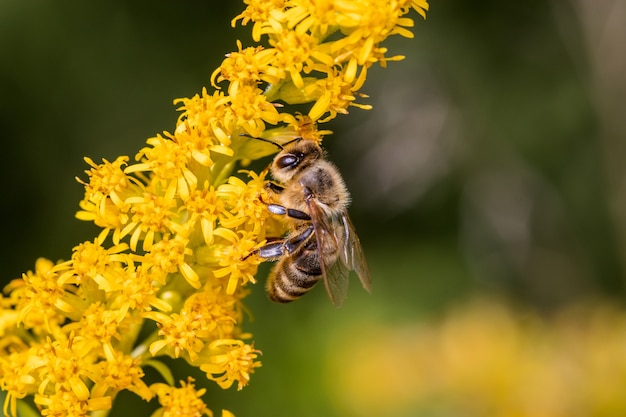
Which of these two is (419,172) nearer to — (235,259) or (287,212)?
(287,212)

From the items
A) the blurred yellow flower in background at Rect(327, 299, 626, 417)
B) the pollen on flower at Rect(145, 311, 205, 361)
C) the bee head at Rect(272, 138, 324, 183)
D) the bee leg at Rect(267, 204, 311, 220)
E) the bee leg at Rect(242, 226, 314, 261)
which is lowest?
the blurred yellow flower in background at Rect(327, 299, 626, 417)

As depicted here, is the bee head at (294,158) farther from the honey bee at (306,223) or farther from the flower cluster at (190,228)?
the flower cluster at (190,228)

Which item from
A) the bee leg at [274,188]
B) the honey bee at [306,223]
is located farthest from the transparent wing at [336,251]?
the bee leg at [274,188]

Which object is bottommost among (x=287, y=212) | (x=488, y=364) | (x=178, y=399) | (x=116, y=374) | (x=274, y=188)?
(x=488, y=364)

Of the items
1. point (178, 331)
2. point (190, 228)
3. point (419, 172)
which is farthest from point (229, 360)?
point (419, 172)

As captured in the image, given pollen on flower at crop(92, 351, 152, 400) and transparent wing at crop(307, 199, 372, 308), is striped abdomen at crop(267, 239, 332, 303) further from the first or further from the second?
pollen on flower at crop(92, 351, 152, 400)

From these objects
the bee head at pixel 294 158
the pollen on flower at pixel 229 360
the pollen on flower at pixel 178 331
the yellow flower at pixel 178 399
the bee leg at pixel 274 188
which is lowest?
the yellow flower at pixel 178 399

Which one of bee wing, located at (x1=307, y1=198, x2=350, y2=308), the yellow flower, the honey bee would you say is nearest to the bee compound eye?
the honey bee
